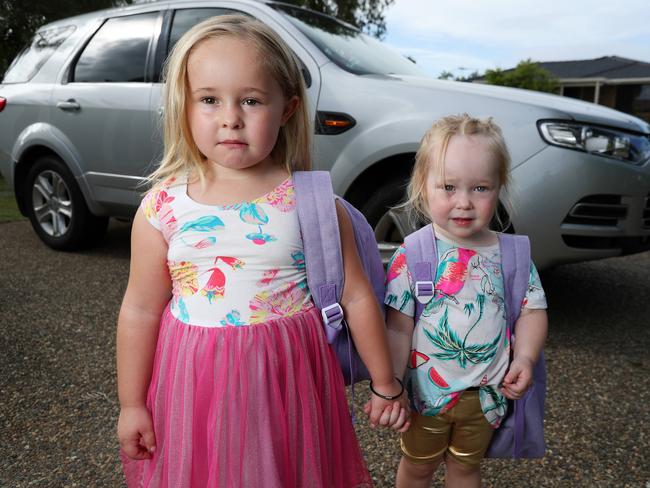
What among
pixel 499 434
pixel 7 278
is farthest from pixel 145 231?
pixel 7 278

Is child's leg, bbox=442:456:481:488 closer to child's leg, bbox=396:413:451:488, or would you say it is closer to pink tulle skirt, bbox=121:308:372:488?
child's leg, bbox=396:413:451:488

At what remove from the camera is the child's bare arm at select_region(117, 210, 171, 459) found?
134 centimetres

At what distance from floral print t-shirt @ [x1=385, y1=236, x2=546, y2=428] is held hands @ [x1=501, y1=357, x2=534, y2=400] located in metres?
0.03

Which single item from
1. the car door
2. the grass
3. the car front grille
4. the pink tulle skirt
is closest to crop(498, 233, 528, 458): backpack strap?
the pink tulle skirt

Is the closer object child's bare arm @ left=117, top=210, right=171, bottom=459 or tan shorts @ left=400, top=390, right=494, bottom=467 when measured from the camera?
child's bare arm @ left=117, top=210, right=171, bottom=459

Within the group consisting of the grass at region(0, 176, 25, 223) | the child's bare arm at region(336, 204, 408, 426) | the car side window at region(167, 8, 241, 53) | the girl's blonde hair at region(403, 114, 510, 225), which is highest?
the car side window at region(167, 8, 241, 53)

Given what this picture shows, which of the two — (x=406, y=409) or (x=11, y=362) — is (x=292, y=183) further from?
(x=11, y=362)

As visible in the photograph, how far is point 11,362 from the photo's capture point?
2951mm

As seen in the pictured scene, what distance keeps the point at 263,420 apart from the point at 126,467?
1.49 feet

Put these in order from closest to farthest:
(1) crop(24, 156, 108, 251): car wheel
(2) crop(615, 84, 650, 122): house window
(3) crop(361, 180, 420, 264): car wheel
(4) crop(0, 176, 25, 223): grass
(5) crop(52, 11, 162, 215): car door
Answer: (3) crop(361, 180, 420, 264): car wheel → (5) crop(52, 11, 162, 215): car door → (1) crop(24, 156, 108, 251): car wheel → (4) crop(0, 176, 25, 223): grass → (2) crop(615, 84, 650, 122): house window

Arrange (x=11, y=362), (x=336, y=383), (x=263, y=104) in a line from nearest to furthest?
1. (x=263, y=104)
2. (x=336, y=383)
3. (x=11, y=362)

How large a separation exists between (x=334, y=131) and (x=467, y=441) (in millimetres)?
2085

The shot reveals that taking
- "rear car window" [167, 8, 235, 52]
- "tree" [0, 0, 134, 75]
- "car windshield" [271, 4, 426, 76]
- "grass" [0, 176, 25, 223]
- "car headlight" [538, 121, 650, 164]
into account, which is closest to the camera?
"car headlight" [538, 121, 650, 164]

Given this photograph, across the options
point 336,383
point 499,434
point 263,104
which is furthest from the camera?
point 499,434
